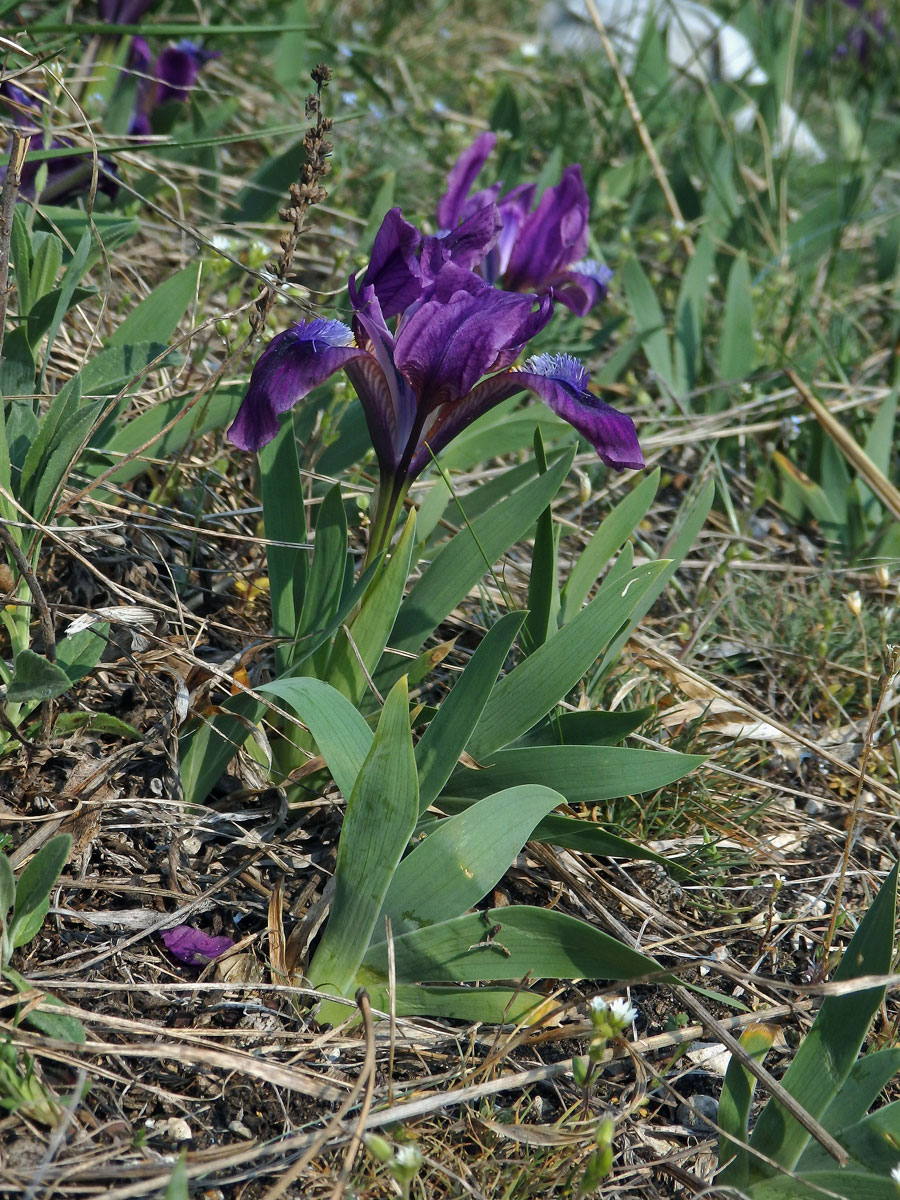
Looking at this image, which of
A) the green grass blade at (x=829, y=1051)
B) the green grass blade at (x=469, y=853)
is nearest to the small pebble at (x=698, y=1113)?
the green grass blade at (x=829, y=1051)

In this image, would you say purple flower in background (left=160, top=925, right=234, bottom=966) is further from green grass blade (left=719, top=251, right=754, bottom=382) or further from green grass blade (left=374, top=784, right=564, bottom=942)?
green grass blade (left=719, top=251, right=754, bottom=382)

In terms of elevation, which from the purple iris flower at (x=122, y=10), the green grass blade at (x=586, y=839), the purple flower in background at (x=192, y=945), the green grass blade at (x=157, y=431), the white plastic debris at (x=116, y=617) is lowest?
the purple flower in background at (x=192, y=945)

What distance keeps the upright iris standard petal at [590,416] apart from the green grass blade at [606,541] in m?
0.39

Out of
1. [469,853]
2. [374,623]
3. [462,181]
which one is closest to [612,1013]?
[469,853]

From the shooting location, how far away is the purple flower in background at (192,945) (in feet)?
4.45

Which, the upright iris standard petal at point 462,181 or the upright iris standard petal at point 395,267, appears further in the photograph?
the upright iris standard petal at point 462,181

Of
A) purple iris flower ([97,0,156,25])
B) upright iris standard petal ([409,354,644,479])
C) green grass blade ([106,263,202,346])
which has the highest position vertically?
purple iris flower ([97,0,156,25])

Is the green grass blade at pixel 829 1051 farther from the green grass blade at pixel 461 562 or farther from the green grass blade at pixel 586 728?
the green grass blade at pixel 461 562

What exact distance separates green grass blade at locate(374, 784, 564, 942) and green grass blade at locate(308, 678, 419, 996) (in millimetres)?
49

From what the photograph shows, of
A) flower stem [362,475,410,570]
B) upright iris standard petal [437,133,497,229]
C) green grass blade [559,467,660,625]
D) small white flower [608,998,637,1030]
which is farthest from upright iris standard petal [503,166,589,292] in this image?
small white flower [608,998,637,1030]

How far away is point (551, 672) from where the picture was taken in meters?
1.47

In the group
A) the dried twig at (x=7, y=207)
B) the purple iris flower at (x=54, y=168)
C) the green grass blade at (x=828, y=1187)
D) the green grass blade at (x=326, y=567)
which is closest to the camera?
the green grass blade at (x=828, y=1187)

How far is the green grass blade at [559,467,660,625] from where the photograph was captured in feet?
5.70

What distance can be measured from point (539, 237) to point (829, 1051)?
157cm
